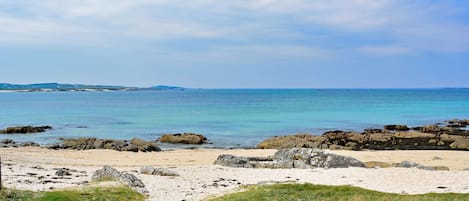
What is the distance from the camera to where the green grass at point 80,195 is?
14.0m

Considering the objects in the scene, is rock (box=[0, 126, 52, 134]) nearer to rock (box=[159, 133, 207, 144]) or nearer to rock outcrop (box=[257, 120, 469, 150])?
rock (box=[159, 133, 207, 144])

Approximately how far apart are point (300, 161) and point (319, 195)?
346 inches

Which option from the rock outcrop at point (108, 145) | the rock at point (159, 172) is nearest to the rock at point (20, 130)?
the rock outcrop at point (108, 145)

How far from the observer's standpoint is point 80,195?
47.8 ft

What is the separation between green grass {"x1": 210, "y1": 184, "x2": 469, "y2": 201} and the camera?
14.6 meters

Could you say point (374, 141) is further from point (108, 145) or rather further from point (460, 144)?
point (108, 145)

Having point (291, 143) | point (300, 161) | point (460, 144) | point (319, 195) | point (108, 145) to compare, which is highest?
point (319, 195)

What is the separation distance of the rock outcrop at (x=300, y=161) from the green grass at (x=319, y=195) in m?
6.86

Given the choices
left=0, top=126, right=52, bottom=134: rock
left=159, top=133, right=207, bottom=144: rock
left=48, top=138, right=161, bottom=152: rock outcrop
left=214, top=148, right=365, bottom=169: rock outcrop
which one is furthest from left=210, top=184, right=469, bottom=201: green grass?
left=0, top=126, right=52, bottom=134: rock

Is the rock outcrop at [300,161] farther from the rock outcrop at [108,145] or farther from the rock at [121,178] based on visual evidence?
the rock outcrop at [108,145]

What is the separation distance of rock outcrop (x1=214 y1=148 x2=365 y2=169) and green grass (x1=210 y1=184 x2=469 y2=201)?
6.86 metres

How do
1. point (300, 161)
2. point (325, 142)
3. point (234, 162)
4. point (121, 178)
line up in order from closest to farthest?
point (121, 178) < point (300, 161) < point (234, 162) < point (325, 142)

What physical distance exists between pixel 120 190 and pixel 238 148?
77.1 ft

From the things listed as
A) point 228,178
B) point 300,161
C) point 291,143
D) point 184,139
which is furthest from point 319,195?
point 184,139
